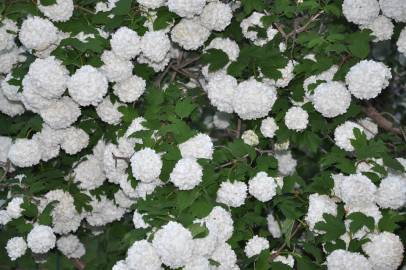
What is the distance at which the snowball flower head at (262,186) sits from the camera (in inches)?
141

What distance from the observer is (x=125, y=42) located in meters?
3.89

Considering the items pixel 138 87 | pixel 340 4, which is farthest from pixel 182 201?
pixel 340 4

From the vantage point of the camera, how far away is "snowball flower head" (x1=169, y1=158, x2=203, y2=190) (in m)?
3.33

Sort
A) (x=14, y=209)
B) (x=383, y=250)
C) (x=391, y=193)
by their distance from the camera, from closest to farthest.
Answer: (x=383, y=250) < (x=391, y=193) < (x=14, y=209)

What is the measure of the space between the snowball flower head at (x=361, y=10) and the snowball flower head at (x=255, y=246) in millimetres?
1362

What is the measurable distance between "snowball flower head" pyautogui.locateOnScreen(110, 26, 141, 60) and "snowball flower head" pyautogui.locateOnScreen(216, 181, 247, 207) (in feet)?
3.26

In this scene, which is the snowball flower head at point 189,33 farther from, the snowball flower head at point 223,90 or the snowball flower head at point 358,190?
the snowball flower head at point 358,190

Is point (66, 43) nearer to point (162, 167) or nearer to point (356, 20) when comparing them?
point (162, 167)

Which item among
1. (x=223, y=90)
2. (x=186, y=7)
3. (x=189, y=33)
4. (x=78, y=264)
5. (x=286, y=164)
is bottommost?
(x=78, y=264)

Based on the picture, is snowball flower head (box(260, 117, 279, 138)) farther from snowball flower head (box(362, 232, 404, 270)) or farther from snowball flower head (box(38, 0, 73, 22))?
snowball flower head (box(38, 0, 73, 22))

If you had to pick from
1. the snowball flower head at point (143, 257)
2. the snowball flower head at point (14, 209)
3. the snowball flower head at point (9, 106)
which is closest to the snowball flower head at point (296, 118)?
the snowball flower head at point (143, 257)

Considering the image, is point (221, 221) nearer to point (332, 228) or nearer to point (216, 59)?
point (332, 228)

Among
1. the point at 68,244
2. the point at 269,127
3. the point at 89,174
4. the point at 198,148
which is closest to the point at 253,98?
the point at 269,127

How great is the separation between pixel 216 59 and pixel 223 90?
260 mm
